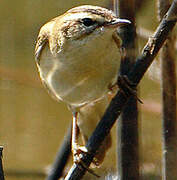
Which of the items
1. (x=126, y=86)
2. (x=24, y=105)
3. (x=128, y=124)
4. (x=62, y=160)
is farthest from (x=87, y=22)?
(x=24, y=105)

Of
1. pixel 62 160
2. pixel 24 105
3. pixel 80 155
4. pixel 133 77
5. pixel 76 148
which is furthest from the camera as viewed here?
pixel 24 105

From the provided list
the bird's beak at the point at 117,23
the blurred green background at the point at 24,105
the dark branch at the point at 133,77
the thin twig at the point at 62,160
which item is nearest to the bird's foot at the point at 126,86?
the dark branch at the point at 133,77

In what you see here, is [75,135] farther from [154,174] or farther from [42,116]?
[42,116]

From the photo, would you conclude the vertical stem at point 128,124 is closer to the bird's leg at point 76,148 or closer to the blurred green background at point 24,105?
the bird's leg at point 76,148

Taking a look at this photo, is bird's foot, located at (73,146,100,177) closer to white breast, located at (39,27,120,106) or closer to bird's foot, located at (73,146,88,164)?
bird's foot, located at (73,146,88,164)

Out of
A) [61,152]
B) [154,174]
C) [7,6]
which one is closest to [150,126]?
[61,152]

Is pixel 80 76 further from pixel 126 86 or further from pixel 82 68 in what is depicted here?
pixel 126 86
